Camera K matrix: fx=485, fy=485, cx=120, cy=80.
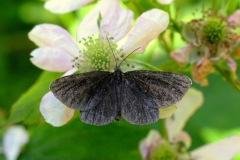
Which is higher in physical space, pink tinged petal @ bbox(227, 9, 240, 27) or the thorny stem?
pink tinged petal @ bbox(227, 9, 240, 27)

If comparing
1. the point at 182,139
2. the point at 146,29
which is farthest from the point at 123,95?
the point at 182,139

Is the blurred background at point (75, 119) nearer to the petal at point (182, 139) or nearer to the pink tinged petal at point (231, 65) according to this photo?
the petal at point (182, 139)

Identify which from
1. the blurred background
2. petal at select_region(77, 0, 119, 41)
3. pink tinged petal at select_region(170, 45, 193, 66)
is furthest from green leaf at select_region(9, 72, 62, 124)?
pink tinged petal at select_region(170, 45, 193, 66)

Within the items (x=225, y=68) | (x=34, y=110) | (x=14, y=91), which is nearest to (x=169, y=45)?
(x=225, y=68)

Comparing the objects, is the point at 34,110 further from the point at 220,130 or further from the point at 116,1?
the point at 220,130

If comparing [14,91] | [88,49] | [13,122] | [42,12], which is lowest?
[14,91]

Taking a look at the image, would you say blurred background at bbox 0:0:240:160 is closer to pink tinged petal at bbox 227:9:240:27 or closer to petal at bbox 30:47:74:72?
petal at bbox 30:47:74:72

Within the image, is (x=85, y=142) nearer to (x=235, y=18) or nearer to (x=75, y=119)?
(x=75, y=119)
